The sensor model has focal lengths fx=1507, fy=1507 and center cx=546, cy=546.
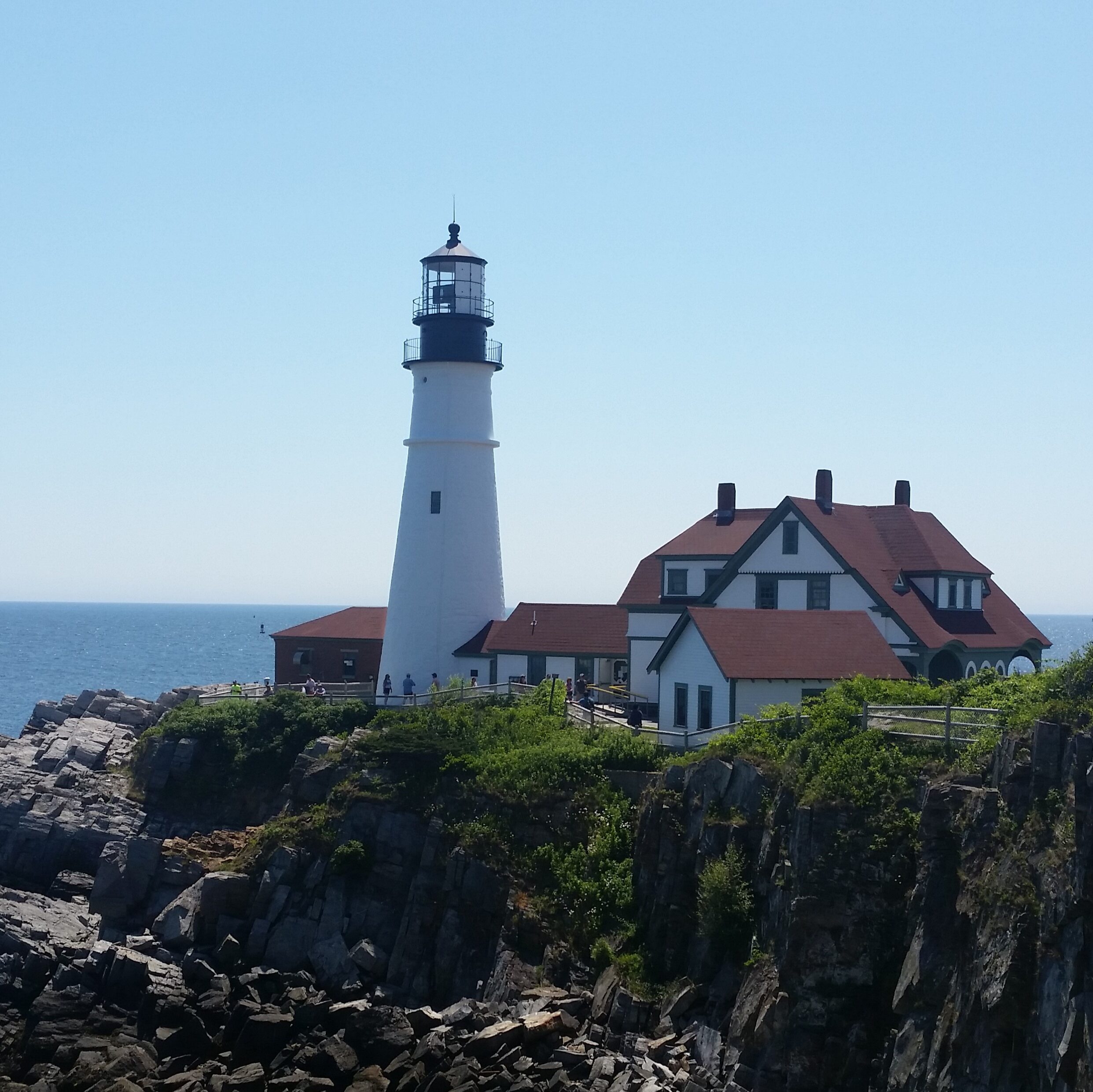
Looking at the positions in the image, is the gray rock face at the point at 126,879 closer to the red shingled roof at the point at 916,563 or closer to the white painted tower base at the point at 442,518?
the white painted tower base at the point at 442,518

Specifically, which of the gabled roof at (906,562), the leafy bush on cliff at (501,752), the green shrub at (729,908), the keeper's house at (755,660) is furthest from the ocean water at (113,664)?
the green shrub at (729,908)

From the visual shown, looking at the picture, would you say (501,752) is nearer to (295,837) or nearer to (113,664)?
(295,837)

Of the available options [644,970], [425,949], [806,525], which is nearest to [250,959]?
[425,949]

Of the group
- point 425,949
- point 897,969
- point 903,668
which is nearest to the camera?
point 897,969

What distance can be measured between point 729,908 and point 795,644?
378 inches

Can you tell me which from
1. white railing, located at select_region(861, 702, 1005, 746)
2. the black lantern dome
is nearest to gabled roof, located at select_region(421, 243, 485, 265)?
the black lantern dome

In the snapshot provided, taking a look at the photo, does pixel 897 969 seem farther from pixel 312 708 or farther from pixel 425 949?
pixel 312 708

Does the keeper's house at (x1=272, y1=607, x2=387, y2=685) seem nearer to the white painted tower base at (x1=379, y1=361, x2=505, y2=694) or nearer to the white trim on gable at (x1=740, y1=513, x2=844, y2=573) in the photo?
the white painted tower base at (x1=379, y1=361, x2=505, y2=694)

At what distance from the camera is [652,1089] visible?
23.5 meters

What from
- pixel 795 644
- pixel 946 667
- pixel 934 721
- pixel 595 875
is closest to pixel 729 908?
pixel 595 875

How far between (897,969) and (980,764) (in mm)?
3479

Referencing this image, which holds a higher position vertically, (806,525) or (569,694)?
(806,525)

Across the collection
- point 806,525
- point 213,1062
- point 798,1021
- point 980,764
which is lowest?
point 213,1062

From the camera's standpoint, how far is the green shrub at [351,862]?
107 ft
